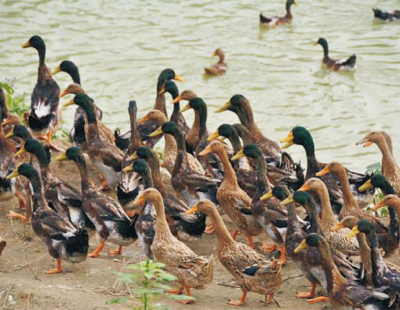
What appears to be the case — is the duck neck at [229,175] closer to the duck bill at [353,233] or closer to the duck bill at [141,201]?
the duck bill at [141,201]

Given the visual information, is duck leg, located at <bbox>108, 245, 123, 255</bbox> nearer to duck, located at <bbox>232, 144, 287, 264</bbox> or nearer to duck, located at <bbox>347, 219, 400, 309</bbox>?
duck, located at <bbox>232, 144, 287, 264</bbox>

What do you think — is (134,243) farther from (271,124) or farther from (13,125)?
(271,124)

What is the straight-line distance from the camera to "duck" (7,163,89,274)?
31.5 ft

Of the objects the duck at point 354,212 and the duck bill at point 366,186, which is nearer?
the duck at point 354,212

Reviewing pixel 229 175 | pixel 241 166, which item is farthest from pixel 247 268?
pixel 241 166

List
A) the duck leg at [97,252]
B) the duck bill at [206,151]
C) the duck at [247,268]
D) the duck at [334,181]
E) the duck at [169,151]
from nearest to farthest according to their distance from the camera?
the duck at [247,268] < the duck leg at [97,252] < the duck at [334,181] < the duck bill at [206,151] < the duck at [169,151]

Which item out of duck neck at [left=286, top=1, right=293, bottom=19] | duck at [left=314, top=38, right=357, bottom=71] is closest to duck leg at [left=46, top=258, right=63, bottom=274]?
duck at [left=314, top=38, right=357, bottom=71]

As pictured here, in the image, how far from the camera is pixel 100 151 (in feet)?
39.8

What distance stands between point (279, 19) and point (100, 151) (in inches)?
401

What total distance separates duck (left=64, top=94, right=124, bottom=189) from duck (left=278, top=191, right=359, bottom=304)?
2561mm

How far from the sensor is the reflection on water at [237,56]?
17.2 metres

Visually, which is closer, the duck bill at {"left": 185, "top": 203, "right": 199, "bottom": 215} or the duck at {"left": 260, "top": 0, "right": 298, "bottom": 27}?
the duck bill at {"left": 185, "top": 203, "right": 199, "bottom": 215}

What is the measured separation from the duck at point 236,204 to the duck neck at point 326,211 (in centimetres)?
71

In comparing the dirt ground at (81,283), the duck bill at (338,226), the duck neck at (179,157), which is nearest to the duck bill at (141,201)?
the dirt ground at (81,283)
